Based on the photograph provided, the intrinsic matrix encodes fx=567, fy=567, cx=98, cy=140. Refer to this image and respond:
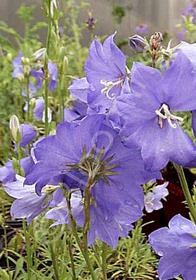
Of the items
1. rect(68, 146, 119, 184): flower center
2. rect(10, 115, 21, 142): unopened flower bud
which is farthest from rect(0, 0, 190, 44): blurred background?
rect(68, 146, 119, 184): flower center

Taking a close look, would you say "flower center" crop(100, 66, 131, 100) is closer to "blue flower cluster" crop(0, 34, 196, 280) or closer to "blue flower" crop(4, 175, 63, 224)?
"blue flower cluster" crop(0, 34, 196, 280)

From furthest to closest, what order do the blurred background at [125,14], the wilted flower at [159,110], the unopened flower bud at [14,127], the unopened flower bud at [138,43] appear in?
the blurred background at [125,14], the unopened flower bud at [14,127], the unopened flower bud at [138,43], the wilted flower at [159,110]

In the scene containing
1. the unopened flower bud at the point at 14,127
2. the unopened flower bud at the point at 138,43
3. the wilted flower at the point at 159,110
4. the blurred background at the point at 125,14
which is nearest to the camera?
the wilted flower at the point at 159,110

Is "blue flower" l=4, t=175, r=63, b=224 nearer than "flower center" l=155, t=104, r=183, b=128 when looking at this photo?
No

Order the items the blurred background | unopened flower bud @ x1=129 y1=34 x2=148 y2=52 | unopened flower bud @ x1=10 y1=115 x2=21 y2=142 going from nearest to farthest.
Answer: unopened flower bud @ x1=129 y1=34 x2=148 y2=52 < unopened flower bud @ x1=10 y1=115 x2=21 y2=142 < the blurred background

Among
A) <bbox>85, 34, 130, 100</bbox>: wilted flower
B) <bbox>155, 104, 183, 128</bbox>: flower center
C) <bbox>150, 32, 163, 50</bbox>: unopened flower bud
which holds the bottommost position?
<bbox>155, 104, 183, 128</bbox>: flower center

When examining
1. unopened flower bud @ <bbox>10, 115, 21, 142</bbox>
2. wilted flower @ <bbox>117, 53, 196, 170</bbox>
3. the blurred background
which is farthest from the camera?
the blurred background

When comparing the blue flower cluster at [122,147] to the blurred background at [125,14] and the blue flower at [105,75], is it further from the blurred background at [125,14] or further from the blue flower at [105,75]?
the blurred background at [125,14]

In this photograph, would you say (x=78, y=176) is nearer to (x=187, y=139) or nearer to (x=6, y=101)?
(x=187, y=139)

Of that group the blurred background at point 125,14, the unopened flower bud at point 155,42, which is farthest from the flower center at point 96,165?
the blurred background at point 125,14
